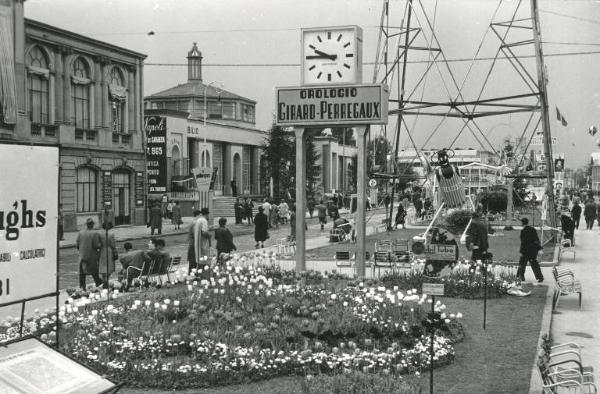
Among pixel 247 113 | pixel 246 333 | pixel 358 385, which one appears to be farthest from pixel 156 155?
pixel 358 385

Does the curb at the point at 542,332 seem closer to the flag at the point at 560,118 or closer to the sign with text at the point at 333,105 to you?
the sign with text at the point at 333,105

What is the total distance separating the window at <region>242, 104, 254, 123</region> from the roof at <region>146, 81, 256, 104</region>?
0.99m

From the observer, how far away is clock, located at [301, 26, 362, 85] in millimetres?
15133

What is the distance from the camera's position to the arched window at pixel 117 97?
40906mm

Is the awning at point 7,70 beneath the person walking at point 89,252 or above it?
above

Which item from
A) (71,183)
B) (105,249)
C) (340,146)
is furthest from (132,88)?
(340,146)

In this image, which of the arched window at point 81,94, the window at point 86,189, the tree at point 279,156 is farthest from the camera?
the tree at point 279,156

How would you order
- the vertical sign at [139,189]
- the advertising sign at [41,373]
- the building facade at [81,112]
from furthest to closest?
the vertical sign at [139,189] → the building facade at [81,112] → the advertising sign at [41,373]

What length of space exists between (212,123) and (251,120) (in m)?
14.1

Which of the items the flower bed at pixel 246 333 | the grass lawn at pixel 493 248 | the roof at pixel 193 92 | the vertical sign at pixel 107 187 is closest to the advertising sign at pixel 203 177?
the vertical sign at pixel 107 187

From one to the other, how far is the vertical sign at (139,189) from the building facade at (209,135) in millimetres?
9360

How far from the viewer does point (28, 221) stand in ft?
19.3

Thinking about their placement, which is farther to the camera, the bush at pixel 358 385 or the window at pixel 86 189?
the window at pixel 86 189

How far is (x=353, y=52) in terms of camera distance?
596 inches
